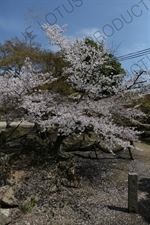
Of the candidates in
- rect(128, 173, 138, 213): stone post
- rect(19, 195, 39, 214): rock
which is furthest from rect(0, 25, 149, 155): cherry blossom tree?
rect(19, 195, 39, 214): rock

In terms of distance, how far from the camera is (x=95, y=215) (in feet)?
11.8

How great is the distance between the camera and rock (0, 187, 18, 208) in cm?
379

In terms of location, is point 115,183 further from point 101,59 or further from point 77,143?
point 101,59

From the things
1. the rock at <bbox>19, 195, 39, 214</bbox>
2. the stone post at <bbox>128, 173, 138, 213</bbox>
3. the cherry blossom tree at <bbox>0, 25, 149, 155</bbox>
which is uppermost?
the cherry blossom tree at <bbox>0, 25, 149, 155</bbox>

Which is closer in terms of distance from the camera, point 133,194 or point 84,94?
point 133,194

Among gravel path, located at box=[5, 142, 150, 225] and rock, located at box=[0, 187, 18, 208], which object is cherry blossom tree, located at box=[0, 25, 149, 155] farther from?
rock, located at box=[0, 187, 18, 208]

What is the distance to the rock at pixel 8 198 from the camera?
3791mm

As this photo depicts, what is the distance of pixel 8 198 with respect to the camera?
12.9 ft

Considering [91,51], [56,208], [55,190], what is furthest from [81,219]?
[91,51]

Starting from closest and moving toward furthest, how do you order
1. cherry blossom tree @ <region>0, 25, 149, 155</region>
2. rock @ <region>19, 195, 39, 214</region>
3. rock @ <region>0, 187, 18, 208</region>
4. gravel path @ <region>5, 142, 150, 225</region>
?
gravel path @ <region>5, 142, 150, 225</region>
rock @ <region>19, 195, 39, 214</region>
rock @ <region>0, 187, 18, 208</region>
cherry blossom tree @ <region>0, 25, 149, 155</region>

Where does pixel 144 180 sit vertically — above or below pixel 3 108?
below

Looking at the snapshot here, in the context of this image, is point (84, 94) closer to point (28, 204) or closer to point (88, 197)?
point (88, 197)

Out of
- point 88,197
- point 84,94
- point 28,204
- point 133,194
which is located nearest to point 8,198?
point 28,204

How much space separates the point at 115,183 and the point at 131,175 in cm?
108
